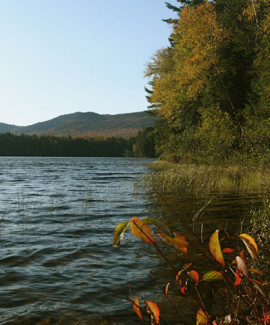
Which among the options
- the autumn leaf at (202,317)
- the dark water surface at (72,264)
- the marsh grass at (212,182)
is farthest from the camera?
the marsh grass at (212,182)

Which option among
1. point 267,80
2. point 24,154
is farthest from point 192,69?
point 24,154

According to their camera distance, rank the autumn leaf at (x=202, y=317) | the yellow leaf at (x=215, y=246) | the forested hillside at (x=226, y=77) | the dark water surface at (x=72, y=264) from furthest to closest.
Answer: the forested hillside at (x=226, y=77), the dark water surface at (x=72, y=264), the autumn leaf at (x=202, y=317), the yellow leaf at (x=215, y=246)

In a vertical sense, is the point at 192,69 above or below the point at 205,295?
above

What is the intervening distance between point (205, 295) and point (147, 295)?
75 cm

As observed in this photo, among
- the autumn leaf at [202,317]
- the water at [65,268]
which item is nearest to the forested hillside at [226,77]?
the water at [65,268]

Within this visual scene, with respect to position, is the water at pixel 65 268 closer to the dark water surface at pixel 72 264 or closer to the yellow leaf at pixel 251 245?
the dark water surface at pixel 72 264

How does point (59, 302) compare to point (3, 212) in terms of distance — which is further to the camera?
point (3, 212)

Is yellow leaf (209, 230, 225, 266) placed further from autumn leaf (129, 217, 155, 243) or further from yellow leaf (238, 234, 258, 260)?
autumn leaf (129, 217, 155, 243)

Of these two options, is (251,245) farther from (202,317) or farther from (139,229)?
(202,317)

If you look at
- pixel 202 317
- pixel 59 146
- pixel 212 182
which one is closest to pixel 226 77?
pixel 212 182

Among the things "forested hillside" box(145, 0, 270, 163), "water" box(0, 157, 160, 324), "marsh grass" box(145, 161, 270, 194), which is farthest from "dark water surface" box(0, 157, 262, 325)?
"forested hillside" box(145, 0, 270, 163)

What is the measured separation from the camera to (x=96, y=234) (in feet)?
22.3

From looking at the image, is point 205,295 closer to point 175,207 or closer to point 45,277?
point 45,277

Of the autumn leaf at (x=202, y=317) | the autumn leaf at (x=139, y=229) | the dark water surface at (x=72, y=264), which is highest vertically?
the autumn leaf at (x=139, y=229)
